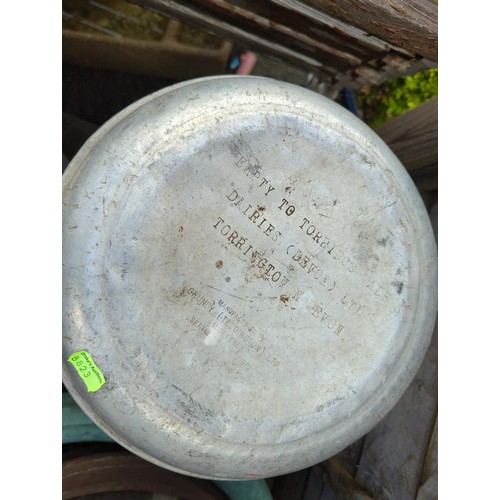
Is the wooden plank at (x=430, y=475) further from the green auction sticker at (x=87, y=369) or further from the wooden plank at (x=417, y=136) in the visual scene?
the green auction sticker at (x=87, y=369)

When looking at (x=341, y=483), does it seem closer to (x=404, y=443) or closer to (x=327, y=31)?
(x=404, y=443)

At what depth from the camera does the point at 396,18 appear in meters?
1.27

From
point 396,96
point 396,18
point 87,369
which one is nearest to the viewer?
point 87,369

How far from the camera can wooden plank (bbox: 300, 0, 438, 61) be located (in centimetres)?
125

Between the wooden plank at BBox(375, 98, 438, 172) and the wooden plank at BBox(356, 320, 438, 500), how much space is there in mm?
560

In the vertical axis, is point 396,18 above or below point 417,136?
above

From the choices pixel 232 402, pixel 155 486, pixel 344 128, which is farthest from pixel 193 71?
pixel 155 486

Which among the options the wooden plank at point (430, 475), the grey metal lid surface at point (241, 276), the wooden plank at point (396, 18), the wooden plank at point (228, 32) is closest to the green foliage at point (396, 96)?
→ the wooden plank at point (228, 32)

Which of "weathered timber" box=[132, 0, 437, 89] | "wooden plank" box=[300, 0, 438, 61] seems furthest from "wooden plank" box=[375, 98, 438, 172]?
"wooden plank" box=[300, 0, 438, 61]

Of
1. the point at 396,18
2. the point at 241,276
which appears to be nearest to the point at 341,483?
the point at 241,276

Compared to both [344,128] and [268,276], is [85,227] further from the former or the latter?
[344,128]

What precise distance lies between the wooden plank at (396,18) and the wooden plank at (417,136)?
0.30m

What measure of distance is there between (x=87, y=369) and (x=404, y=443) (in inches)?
42.0

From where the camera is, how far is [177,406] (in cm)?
117
